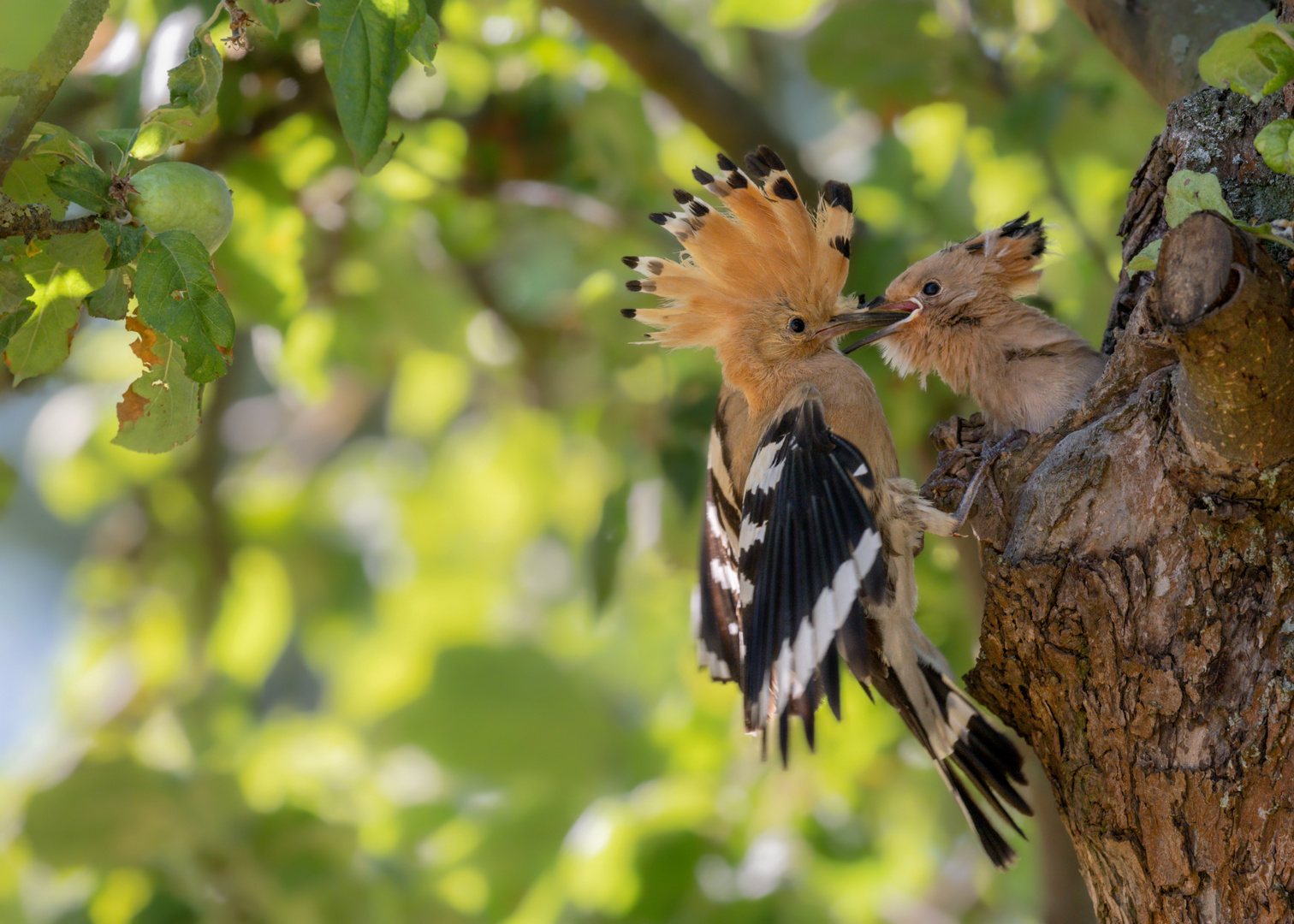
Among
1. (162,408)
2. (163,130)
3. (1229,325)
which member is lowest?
(1229,325)

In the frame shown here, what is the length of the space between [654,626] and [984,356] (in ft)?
7.11

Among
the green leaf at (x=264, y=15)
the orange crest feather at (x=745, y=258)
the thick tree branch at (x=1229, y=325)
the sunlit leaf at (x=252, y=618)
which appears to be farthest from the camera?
the sunlit leaf at (x=252, y=618)

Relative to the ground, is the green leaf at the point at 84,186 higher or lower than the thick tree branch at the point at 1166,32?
lower

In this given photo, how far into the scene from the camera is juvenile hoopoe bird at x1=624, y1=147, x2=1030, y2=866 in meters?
1.65

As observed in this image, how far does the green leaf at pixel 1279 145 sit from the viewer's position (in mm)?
1269

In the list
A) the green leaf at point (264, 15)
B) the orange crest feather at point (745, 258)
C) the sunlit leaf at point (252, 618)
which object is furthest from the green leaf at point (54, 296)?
the sunlit leaf at point (252, 618)

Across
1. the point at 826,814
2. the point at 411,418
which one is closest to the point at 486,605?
the point at 411,418

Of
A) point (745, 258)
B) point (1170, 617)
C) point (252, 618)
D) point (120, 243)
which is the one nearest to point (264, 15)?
point (120, 243)

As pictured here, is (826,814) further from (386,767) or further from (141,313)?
(141,313)

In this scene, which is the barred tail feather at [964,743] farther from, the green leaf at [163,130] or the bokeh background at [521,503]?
the green leaf at [163,130]

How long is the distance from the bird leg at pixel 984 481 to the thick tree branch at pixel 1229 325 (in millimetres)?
418

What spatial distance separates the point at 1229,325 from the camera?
1204mm

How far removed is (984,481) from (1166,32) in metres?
0.91

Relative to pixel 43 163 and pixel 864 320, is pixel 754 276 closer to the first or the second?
pixel 864 320
